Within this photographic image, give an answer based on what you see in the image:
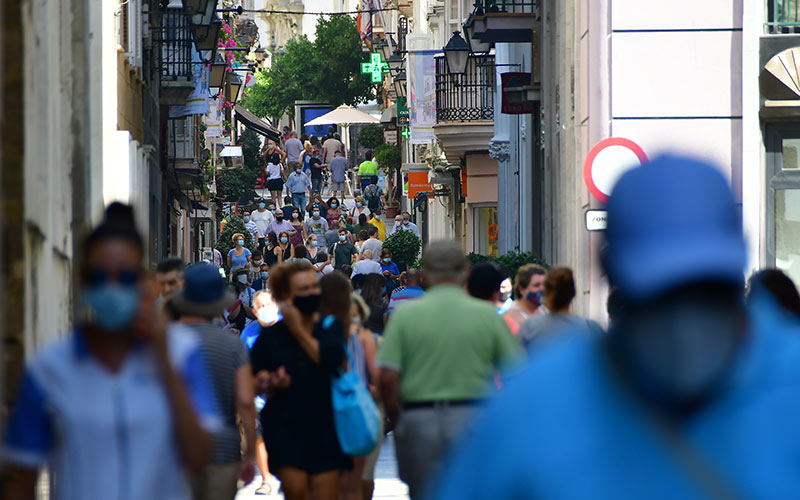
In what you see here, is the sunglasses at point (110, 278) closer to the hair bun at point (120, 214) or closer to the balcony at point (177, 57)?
the hair bun at point (120, 214)

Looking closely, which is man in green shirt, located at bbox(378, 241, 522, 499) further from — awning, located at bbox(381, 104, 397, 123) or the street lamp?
awning, located at bbox(381, 104, 397, 123)

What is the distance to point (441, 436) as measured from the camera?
774 cm

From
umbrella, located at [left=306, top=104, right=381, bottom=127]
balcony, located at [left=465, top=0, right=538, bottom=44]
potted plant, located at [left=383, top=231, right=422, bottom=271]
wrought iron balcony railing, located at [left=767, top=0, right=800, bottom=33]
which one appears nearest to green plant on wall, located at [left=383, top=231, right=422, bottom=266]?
potted plant, located at [left=383, top=231, right=422, bottom=271]

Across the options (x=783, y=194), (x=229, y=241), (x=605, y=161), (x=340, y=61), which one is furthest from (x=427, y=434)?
(x=340, y=61)

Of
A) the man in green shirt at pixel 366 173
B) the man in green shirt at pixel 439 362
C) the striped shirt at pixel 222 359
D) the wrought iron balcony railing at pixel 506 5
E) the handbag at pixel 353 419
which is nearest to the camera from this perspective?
the striped shirt at pixel 222 359

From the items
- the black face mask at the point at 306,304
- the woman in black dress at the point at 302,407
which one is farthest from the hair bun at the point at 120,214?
the black face mask at the point at 306,304

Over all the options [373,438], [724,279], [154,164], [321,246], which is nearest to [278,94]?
[321,246]

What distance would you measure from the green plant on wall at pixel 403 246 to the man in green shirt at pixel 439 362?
2441 centimetres

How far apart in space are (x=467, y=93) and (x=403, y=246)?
3664 mm

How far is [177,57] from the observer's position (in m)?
27.6

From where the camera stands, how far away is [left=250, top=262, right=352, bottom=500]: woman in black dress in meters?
8.23

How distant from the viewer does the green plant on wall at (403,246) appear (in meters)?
32.3

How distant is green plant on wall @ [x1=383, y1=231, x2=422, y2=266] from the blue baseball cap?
30261 millimetres

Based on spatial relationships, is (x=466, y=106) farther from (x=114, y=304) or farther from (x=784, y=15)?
(x=114, y=304)
